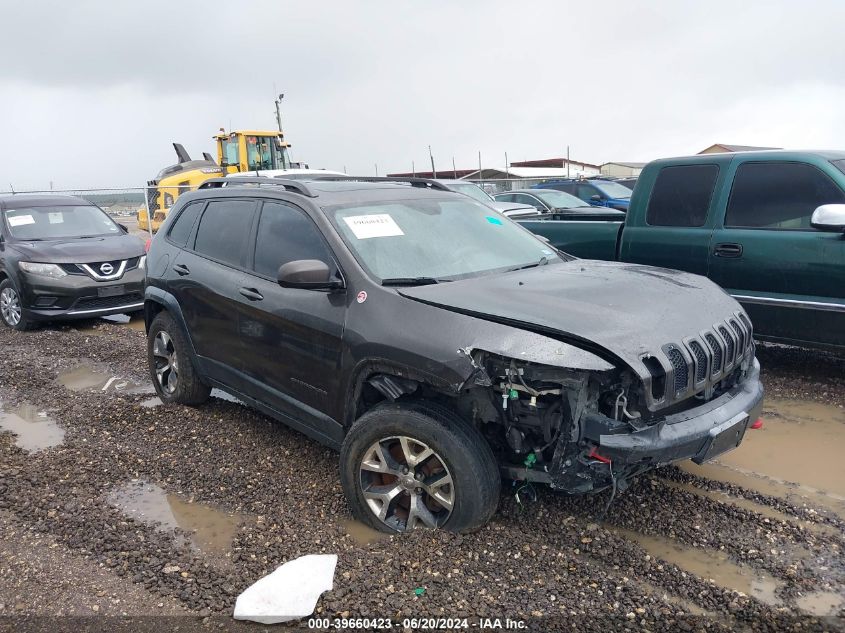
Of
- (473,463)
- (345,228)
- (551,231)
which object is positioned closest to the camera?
(473,463)

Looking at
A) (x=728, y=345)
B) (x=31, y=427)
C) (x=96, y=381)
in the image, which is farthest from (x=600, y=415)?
(x=96, y=381)

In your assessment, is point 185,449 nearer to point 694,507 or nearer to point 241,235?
point 241,235

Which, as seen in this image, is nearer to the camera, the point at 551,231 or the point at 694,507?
the point at 694,507

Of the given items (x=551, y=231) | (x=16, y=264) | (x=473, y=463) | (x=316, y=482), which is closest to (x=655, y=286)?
(x=473, y=463)

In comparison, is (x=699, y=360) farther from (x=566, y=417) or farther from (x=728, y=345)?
(x=566, y=417)

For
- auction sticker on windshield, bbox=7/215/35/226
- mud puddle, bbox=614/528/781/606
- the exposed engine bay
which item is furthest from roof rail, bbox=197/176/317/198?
auction sticker on windshield, bbox=7/215/35/226

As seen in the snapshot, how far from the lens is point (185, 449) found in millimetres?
4578

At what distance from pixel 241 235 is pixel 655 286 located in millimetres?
2693

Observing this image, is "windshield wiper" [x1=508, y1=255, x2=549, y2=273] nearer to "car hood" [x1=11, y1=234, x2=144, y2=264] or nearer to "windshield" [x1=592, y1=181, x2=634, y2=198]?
"car hood" [x1=11, y1=234, x2=144, y2=264]

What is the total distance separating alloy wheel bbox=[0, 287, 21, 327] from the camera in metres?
8.70

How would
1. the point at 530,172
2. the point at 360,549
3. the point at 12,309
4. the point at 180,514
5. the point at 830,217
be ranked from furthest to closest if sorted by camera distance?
the point at 530,172 → the point at 12,309 → the point at 830,217 → the point at 180,514 → the point at 360,549

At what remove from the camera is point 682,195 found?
229 inches

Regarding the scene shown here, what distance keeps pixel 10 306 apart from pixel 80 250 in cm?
121

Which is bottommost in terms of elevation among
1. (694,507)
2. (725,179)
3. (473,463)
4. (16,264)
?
(694,507)
